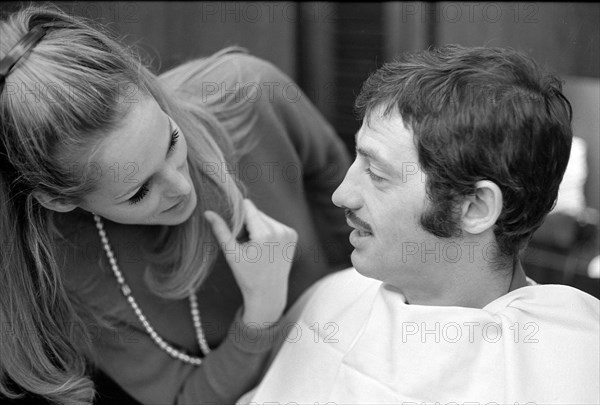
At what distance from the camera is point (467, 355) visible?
1.34 meters

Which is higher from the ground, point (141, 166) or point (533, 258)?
point (141, 166)

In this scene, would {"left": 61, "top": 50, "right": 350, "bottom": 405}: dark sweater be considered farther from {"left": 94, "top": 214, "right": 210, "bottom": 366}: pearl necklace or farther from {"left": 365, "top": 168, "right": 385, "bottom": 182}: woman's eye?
{"left": 365, "top": 168, "right": 385, "bottom": 182}: woman's eye

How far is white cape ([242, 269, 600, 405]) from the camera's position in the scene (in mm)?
1270

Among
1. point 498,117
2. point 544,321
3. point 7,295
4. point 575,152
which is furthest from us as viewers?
point 575,152

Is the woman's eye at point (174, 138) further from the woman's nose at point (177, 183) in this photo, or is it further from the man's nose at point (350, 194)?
the man's nose at point (350, 194)

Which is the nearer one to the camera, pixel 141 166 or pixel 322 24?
pixel 141 166

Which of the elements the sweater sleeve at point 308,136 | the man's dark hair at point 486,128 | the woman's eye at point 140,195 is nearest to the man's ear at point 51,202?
the woman's eye at point 140,195

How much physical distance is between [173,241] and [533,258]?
130 centimetres

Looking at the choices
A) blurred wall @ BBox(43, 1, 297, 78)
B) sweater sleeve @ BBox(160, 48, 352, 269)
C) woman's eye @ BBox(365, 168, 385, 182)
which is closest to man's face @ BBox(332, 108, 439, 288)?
woman's eye @ BBox(365, 168, 385, 182)

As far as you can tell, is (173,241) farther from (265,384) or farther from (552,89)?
(552,89)

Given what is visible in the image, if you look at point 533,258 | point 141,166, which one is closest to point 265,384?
point 141,166

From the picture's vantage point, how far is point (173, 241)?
1710mm

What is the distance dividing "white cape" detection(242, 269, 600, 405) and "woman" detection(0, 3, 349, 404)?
0.23m

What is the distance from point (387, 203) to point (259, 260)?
15.0 inches
